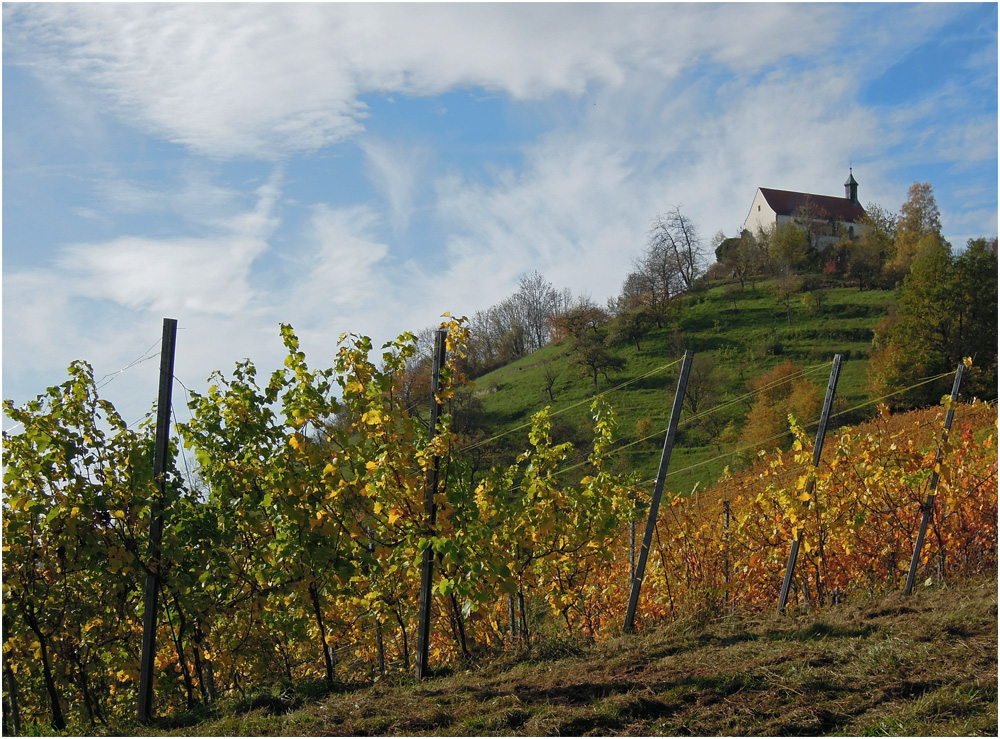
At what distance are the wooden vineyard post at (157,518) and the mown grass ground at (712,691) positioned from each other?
31 cm

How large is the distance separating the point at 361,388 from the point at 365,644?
2.78m

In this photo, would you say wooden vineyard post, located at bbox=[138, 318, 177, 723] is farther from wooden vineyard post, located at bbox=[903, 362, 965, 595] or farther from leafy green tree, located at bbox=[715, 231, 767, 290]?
leafy green tree, located at bbox=[715, 231, 767, 290]

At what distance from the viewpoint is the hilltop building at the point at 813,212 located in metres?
71.0

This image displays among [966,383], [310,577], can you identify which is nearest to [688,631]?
[310,577]

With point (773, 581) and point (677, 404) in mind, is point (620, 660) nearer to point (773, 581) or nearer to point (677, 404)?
point (677, 404)

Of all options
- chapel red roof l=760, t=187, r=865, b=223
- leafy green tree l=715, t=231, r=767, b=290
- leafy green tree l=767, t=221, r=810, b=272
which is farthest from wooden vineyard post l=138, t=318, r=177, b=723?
chapel red roof l=760, t=187, r=865, b=223

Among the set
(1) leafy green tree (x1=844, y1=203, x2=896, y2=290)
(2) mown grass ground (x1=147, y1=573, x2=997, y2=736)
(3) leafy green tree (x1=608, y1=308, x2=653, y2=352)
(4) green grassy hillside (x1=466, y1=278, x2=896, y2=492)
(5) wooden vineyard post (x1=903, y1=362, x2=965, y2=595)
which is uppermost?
(1) leafy green tree (x1=844, y1=203, x2=896, y2=290)

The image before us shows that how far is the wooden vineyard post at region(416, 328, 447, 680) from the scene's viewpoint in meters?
4.91

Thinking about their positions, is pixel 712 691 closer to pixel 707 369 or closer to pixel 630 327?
pixel 707 369

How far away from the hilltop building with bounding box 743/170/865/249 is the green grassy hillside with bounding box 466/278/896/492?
57.7 feet

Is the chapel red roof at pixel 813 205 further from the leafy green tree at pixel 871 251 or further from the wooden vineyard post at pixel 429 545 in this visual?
the wooden vineyard post at pixel 429 545

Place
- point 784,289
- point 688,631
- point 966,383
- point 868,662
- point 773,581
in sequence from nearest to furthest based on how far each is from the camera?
point 868,662, point 688,631, point 773,581, point 966,383, point 784,289

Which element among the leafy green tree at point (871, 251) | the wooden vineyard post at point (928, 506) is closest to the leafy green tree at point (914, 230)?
the leafy green tree at point (871, 251)

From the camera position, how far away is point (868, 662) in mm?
4340
